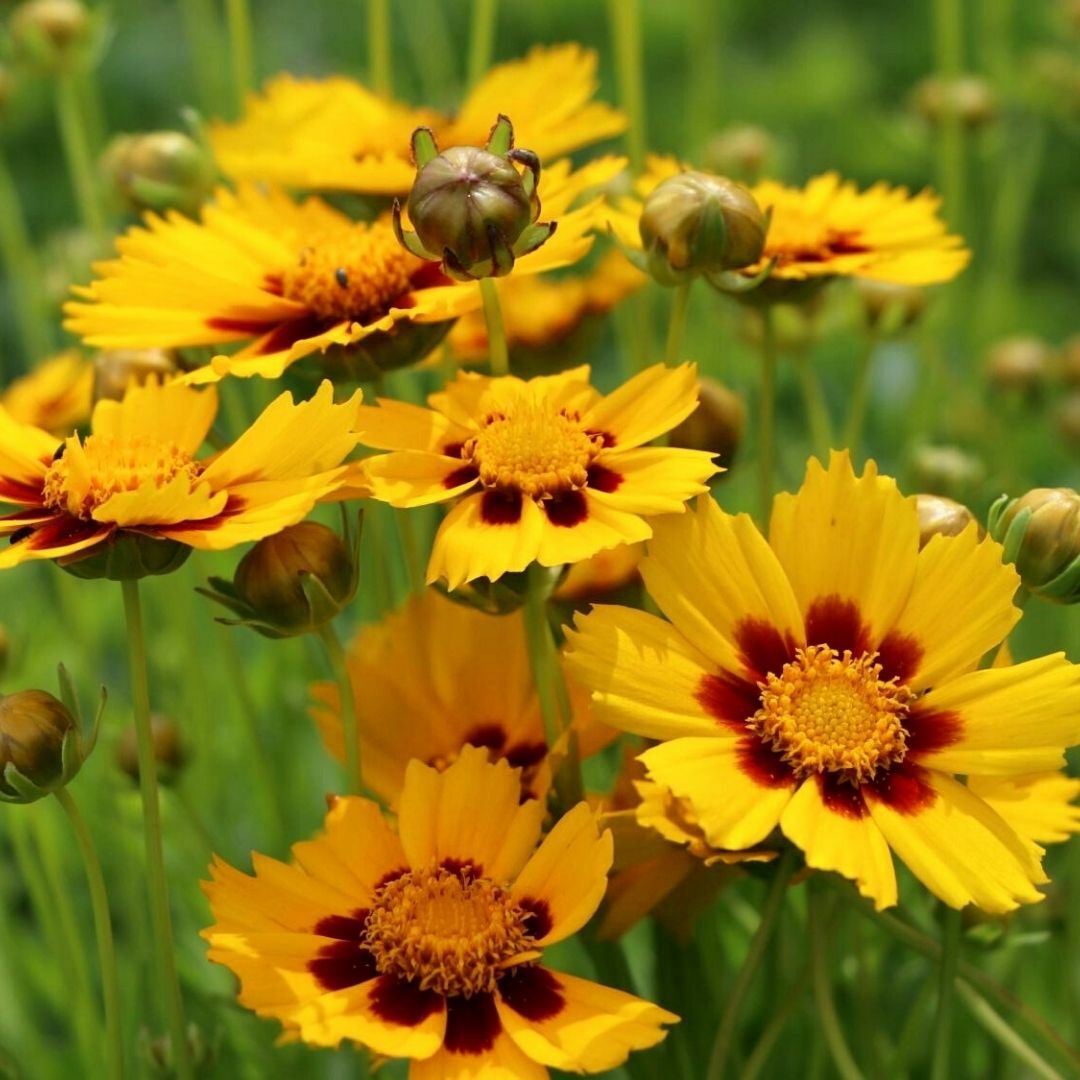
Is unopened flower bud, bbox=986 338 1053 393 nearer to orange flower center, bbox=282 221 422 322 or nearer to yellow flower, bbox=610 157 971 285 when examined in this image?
yellow flower, bbox=610 157 971 285

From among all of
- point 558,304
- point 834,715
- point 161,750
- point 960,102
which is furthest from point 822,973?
point 960,102

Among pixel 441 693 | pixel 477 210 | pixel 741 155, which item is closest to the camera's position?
pixel 477 210

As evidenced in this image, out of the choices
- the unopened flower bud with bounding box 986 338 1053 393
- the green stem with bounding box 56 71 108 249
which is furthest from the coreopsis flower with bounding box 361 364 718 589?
the unopened flower bud with bounding box 986 338 1053 393

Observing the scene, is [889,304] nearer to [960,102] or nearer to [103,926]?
[960,102]

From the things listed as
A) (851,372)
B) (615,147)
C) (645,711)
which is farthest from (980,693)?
(615,147)

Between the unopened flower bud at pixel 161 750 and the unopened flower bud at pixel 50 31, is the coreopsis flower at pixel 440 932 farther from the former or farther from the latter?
the unopened flower bud at pixel 50 31
